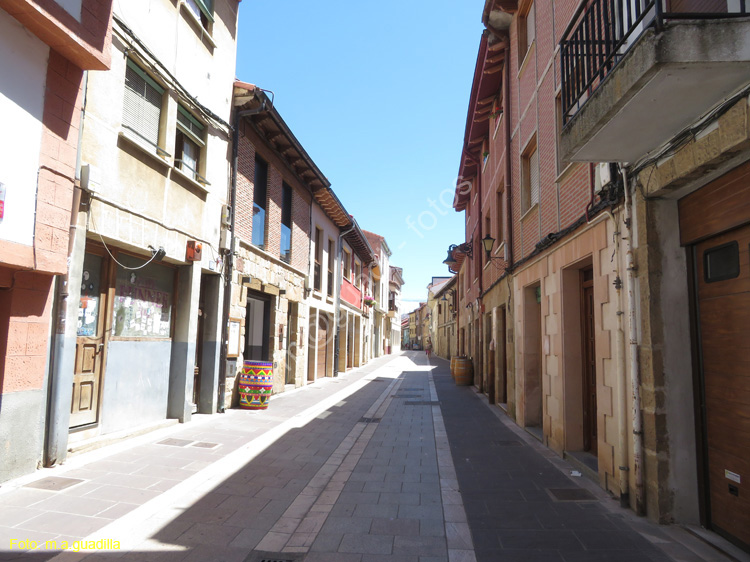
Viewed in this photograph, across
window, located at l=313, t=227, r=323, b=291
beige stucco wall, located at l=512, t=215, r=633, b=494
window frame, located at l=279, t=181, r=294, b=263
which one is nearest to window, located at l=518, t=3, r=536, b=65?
beige stucco wall, located at l=512, t=215, r=633, b=494

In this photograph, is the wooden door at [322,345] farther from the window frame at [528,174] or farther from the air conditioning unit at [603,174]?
the air conditioning unit at [603,174]

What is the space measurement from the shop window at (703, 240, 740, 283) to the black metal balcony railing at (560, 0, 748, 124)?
1.61m

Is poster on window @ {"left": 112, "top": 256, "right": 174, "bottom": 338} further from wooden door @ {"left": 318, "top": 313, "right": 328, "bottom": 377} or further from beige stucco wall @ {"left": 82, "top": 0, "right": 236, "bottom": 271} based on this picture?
wooden door @ {"left": 318, "top": 313, "right": 328, "bottom": 377}

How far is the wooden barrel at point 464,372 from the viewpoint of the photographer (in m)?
16.3

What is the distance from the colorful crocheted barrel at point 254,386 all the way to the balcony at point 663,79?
23.8 ft

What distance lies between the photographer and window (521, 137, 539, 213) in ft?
29.1

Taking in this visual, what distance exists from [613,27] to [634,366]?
2934mm

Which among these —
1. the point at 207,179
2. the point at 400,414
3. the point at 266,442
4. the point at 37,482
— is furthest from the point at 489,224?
the point at 37,482

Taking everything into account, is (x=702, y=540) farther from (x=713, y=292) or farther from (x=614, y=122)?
(x=614, y=122)

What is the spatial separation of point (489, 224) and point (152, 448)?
11.0 metres

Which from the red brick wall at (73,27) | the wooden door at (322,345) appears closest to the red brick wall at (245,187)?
the red brick wall at (73,27)

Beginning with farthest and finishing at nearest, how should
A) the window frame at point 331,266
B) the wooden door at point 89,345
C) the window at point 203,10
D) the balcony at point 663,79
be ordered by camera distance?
the window frame at point 331,266 → the window at point 203,10 → the wooden door at point 89,345 → the balcony at point 663,79

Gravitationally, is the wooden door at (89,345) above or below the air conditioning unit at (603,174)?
below

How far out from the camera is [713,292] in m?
3.90
